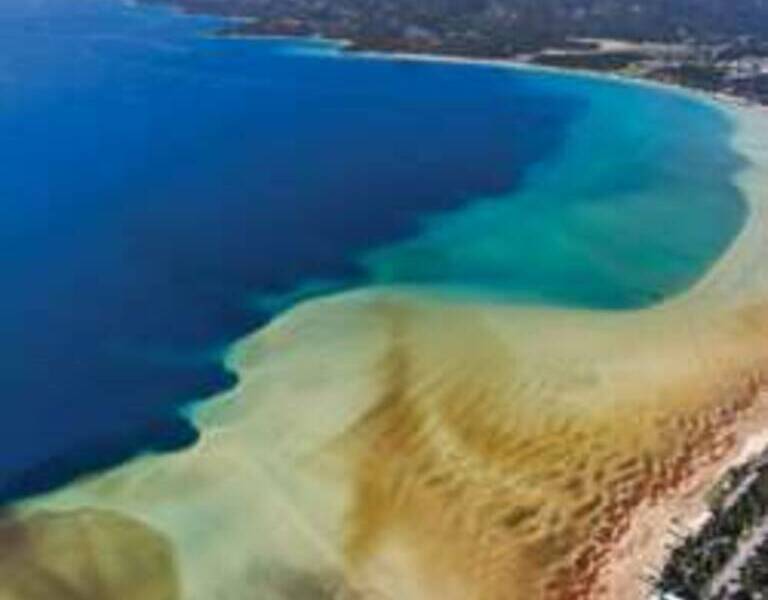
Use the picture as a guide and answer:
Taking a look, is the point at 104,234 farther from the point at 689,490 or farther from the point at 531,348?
the point at 689,490

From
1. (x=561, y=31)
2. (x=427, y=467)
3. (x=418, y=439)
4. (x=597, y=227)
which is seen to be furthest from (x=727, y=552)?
(x=561, y=31)

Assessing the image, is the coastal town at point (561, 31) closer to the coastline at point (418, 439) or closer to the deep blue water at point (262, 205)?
the deep blue water at point (262, 205)

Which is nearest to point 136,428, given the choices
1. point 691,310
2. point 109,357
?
point 109,357

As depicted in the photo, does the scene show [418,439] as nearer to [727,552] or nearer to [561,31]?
[727,552]

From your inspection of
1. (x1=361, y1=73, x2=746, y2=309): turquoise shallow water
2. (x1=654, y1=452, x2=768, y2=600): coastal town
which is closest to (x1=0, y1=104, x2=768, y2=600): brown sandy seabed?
(x1=654, y1=452, x2=768, y2=600): coastal town

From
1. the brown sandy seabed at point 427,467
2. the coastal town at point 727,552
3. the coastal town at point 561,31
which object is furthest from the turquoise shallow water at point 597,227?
the coastal town at point 561,31

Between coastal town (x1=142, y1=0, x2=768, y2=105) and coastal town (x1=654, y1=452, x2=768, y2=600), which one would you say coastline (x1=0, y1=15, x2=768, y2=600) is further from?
coastal town (x1=142, y1=0, x2=768, y2=105)
